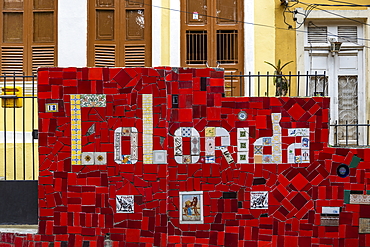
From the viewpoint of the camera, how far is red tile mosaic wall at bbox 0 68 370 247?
19.2 feet

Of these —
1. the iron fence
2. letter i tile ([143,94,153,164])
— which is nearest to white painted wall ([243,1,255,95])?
the iron fence

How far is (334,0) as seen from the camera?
29.9ft

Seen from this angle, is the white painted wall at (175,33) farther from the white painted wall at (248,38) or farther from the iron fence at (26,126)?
the white painted wall at (248,38)

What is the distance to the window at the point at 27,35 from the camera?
8820mm

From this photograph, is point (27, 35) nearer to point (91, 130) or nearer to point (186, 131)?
point (91, 130)

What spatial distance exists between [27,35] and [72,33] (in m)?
0.88

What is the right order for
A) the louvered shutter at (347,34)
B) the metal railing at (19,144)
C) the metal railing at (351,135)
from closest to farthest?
the metal railing at (19,144), the metal railing at (351,135), the louvered shutter at (347,34)

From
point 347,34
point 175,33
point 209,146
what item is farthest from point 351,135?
point 209,146

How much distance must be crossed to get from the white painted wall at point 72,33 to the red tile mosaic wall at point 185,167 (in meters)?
2.87

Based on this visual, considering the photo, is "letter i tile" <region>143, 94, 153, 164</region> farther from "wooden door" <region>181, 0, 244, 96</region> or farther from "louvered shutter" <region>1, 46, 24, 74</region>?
"louvered shutter" <region>1, 46, 24, 74</region>

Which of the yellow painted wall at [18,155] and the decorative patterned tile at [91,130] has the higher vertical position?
the decorative patterned tile at [91,130]

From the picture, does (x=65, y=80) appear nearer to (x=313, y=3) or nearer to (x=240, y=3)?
(x=240, y=3)

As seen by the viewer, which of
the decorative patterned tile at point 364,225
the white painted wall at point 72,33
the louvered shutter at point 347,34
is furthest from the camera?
the louvered shutter at point 347,34

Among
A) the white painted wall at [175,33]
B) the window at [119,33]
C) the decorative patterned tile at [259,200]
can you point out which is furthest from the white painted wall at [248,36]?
the decorative patterned tile at [259,200]
